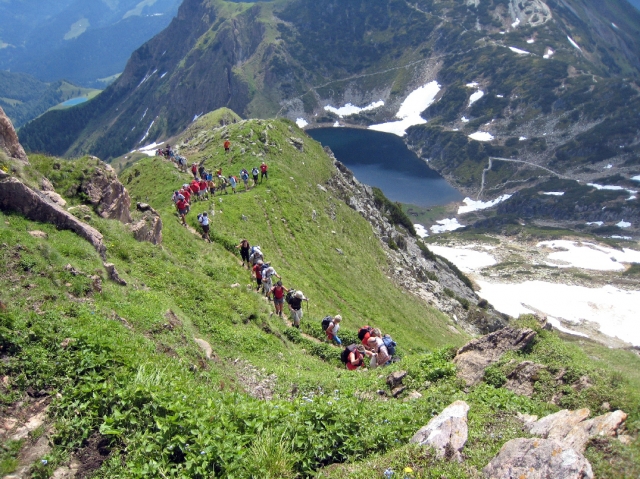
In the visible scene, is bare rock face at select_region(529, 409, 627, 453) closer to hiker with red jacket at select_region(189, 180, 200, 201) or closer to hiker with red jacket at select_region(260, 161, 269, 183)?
hiker with red jacket at select_region(189, 180, 200, 201)

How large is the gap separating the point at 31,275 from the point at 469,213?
15578 cm

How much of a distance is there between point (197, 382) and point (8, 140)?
42.7ft

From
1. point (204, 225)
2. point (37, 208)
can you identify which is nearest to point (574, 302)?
point (204, 225)

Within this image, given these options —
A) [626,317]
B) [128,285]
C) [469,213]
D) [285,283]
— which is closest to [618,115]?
[469,213]

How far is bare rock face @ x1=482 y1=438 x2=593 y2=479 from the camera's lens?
22.6 ft

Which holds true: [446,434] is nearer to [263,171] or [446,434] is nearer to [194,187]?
[194,187]

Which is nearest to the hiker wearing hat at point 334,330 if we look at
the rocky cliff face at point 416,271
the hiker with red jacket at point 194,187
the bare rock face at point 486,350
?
the bare rock face at point 486,350

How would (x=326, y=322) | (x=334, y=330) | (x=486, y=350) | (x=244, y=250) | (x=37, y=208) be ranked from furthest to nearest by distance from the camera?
1. (x=244, y=250)
2. (x=326, y=322)
3. (x=334, y=330)
4. (x=37, y=208)
5. (x=486, y=350)

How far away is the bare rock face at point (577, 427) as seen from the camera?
7781mm

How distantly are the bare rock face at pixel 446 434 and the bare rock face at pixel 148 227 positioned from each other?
49.5 feet

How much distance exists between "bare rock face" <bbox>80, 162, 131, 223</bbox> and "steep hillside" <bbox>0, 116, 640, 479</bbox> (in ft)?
1.59

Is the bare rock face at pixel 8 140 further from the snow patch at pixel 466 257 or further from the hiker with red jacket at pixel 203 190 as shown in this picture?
the snow patch at pixel 466 257

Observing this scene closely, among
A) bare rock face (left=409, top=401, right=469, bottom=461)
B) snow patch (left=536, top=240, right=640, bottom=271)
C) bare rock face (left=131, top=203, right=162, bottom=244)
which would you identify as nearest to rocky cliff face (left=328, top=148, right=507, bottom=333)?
bare rock face (left=131, top=203, right=162, bottom=244)

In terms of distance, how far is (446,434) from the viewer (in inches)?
327
